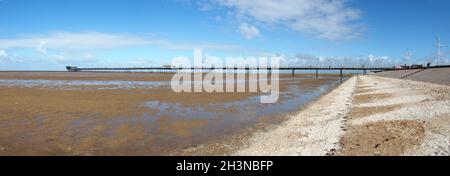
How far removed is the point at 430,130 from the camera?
29.2ft

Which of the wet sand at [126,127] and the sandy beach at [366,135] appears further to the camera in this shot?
the wet sand at [126,127]

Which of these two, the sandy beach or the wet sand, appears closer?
the sandy beach

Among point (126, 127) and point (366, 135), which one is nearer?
point (366, 135)

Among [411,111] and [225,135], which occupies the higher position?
[411,111]

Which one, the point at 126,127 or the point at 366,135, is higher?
the point at 366,135

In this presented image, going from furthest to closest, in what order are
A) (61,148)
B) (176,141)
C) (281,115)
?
(281,115), (176,141), (61,148)
